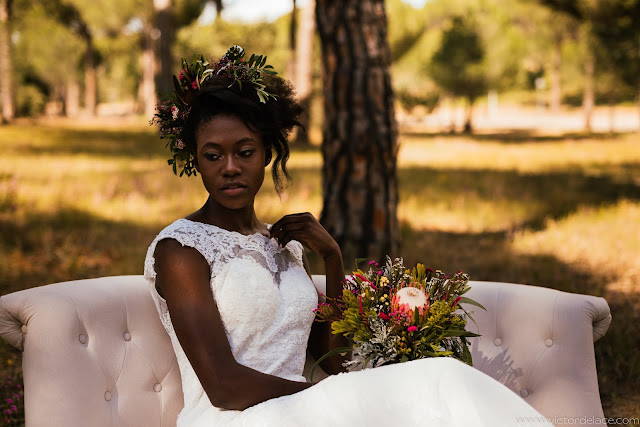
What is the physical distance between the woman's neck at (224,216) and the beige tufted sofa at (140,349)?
57 centimetres

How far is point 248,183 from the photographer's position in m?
2.72

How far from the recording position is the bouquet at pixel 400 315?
7.99ft

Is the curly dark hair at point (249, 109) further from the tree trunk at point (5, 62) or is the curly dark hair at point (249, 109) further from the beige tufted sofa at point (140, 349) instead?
the tree trunk at point (5, 62)

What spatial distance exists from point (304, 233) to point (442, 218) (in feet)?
23.9

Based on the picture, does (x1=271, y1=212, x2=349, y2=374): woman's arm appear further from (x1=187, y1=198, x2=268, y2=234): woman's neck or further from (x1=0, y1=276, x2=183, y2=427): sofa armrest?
(x1=0, y1=276, x2=183, y2=427): sofa armrest

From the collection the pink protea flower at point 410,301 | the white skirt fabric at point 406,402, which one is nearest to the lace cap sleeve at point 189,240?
the white skirt fabric at point 406,402

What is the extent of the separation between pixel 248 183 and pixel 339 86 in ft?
12.3

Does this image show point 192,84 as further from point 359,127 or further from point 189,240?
point 359,127

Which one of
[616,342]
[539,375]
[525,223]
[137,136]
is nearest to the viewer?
[539,375]

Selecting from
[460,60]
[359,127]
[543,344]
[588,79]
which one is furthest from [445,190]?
[588,79]

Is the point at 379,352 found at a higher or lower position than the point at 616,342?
higher

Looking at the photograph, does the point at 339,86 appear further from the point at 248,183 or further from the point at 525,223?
the point at 525,223

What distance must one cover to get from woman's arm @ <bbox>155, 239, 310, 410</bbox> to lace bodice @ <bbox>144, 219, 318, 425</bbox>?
7 centimetres

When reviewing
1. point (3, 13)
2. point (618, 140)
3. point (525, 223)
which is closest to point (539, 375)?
point (525, 223)
